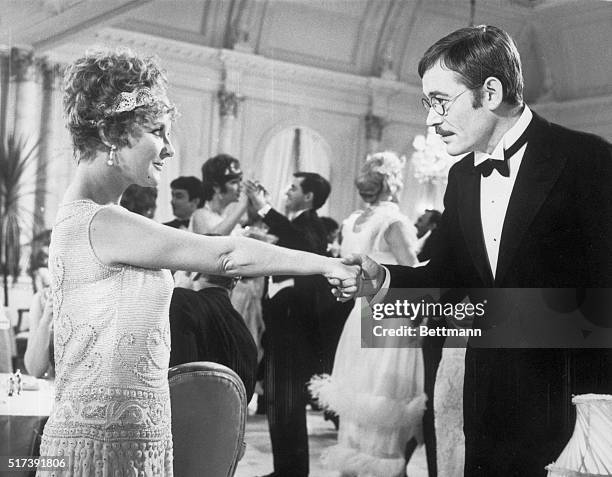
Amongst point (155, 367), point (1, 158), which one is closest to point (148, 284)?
point (155, 367)

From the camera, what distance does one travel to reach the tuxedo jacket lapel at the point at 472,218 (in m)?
2.62

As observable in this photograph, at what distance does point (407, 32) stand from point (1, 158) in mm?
1607

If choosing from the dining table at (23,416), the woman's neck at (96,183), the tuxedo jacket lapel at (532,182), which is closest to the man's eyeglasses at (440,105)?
the tuxedo jacket lapel at (532,182)

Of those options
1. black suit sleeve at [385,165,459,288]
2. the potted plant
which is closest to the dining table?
the potted plant

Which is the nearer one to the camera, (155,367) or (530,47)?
(155,367)

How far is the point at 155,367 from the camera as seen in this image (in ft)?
5.70

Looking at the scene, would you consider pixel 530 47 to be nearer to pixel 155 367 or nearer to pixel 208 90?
pixel 208 90

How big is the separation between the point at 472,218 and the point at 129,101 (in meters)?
1.36

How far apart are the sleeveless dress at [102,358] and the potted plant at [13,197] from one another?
1139 millimetres

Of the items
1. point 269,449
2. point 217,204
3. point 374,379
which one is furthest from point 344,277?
point 269,449

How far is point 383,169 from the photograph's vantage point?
294 cm

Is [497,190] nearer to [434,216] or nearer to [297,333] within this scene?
[434,216]

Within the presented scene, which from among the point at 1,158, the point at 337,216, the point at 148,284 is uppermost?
the point at 1,158

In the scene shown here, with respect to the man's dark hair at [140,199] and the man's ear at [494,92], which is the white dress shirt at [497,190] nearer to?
the man's ear at [494,92]
